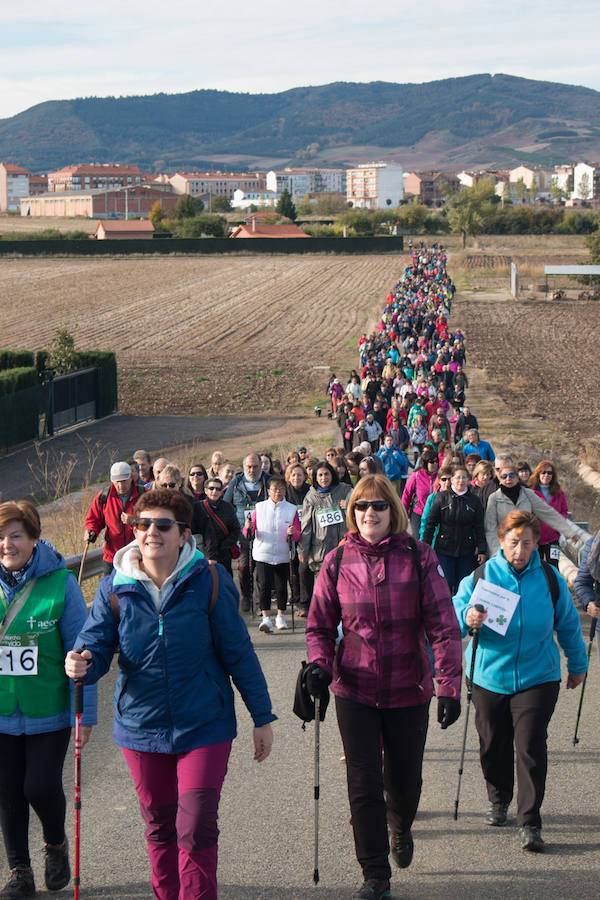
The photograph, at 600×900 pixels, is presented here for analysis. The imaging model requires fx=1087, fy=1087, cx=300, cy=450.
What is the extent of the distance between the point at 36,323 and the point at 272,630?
43.5 metres

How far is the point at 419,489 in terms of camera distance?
1157 cm

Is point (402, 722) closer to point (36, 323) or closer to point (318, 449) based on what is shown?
point (318, 449)

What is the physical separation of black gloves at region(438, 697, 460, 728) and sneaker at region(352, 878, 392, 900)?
0.73 metres

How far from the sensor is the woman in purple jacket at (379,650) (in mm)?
4910

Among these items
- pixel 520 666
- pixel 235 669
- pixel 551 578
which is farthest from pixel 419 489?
pixel 235 669

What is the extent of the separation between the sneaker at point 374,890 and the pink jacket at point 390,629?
2.47 feet

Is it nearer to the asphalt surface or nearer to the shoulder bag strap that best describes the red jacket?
the shoulder bag strap

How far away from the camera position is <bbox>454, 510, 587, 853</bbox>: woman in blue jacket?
5508 mm

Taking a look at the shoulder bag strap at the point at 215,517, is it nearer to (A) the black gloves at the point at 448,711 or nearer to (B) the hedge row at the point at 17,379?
(A) the black gloves at the point at 448,711

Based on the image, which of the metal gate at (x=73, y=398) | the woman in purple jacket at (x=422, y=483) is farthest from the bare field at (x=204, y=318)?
the woman in purple jacket at (x=422, y=483)

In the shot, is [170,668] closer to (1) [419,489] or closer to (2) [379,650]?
(2) [379,650]

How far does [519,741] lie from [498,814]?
44 centimetres

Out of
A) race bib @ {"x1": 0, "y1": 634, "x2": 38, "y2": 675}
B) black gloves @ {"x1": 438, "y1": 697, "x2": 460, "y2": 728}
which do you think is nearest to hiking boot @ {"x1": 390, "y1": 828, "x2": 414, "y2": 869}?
black gloves @ {"x1": 438, "y1": 697, "x2": 460, "y2": 728}

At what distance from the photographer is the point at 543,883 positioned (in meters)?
4.94
